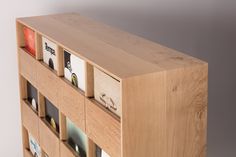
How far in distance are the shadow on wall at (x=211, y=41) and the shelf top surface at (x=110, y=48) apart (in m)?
0.55

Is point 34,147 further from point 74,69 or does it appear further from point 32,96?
point 74,69

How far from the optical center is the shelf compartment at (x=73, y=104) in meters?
1.72

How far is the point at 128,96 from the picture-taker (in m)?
1.41

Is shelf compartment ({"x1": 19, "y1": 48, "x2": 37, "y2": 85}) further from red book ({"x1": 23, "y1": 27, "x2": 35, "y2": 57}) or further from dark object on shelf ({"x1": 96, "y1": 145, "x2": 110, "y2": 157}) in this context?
dark object on shelf ({"x1": 96, "y1": 145, "x2": 110, "y2": 157})

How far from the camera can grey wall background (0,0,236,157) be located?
2578mm

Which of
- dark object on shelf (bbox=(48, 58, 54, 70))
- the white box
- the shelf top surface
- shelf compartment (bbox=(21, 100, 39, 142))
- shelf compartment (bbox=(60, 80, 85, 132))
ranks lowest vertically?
the white box

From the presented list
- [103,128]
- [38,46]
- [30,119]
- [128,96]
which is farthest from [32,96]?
[128,96]

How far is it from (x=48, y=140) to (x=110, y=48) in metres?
0.59

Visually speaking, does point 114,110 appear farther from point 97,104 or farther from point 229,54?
point 229,54

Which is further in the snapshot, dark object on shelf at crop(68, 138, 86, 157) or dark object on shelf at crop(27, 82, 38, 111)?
dark object on shelf at crop(27, 82, 38, 111)

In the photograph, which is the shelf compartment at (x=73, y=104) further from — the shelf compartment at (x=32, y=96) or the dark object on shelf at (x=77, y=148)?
the shelf compartment at (x=32, y=96)

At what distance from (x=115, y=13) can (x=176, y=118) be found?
1.27 meters

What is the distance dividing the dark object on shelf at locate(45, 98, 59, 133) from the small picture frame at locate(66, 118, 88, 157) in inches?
5.1

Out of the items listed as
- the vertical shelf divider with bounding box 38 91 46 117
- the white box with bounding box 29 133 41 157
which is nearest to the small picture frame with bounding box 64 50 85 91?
the vertical shelf divider with bounding box 38 91 46 117
